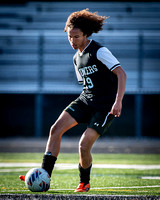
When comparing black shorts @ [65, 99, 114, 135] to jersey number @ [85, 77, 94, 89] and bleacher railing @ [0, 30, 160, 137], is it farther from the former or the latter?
bleacher railing @ [0, 30, 160, 137]

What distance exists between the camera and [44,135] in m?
18.9

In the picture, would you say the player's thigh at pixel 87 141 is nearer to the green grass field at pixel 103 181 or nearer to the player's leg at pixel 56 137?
the player's leg at pixel 56 137

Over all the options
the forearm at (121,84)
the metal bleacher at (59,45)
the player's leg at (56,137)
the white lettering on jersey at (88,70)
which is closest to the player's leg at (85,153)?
the player's leg at (56,137)

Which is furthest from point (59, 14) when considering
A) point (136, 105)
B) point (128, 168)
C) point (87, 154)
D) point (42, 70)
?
point (87, 154)

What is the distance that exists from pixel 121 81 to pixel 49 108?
14800mm

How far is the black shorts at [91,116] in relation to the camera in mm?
4965

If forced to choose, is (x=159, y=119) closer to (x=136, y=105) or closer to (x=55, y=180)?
(x=136, y=105)

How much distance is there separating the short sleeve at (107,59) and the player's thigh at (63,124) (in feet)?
2.32

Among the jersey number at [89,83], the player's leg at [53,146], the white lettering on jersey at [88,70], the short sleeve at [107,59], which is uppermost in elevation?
the short sleeve at [107,59]

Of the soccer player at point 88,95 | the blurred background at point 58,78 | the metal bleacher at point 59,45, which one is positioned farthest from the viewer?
the metal bleacher at point 59,45

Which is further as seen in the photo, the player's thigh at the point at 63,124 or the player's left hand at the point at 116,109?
the player's thigh at the point at 63,124

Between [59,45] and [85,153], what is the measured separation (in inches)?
608

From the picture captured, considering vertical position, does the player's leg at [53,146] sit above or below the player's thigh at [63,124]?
below

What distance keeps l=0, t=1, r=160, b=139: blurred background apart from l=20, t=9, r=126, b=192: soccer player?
1318cm
